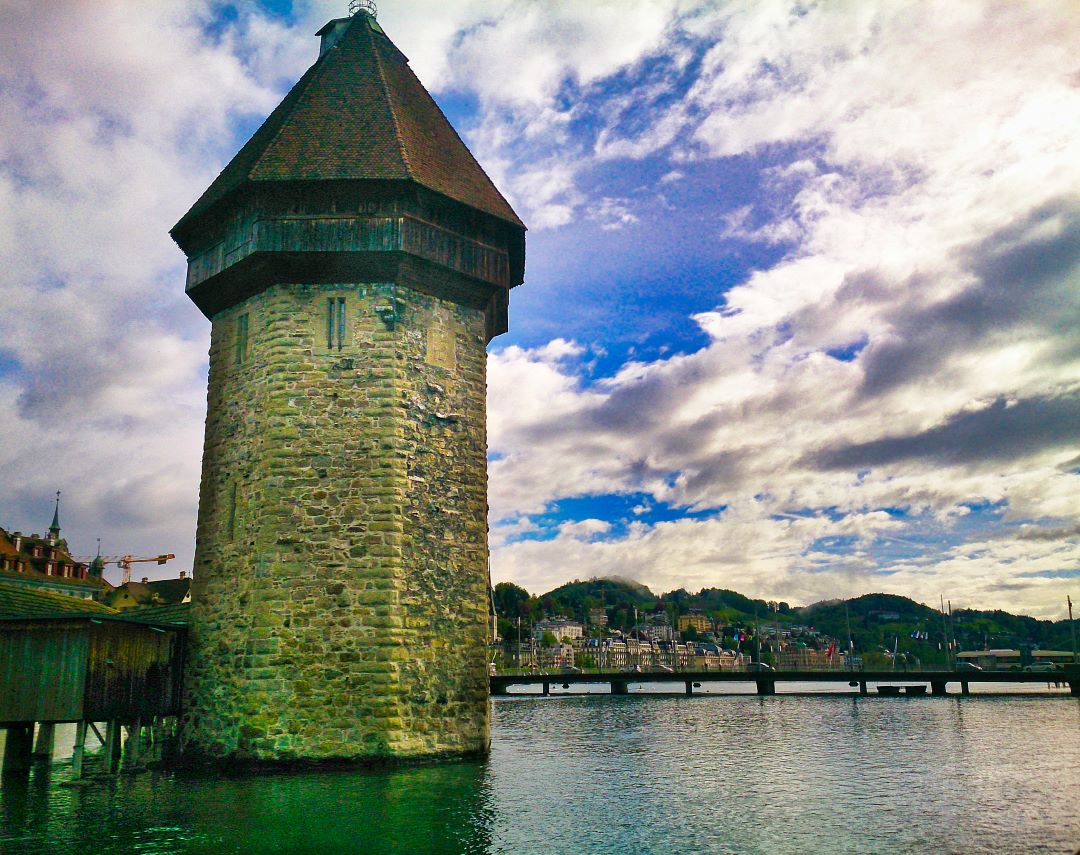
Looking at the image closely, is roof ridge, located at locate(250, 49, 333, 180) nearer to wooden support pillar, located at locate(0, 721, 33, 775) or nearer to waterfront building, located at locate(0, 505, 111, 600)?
wooden support pillar, located at locate(0, 721, 33, 775)

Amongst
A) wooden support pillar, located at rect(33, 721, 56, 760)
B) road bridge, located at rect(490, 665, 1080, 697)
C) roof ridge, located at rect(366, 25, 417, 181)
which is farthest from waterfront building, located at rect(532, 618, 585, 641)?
roof ridge, located at rect(366, 25, 417, 181)

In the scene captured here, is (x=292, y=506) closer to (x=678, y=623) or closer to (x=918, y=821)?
(x=918, y=821)

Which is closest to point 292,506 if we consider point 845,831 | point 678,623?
point 845,831

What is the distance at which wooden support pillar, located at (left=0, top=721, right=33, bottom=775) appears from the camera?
52.3 feet

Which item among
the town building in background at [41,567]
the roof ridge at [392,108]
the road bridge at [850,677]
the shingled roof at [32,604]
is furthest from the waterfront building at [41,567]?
the roof ridge at [392,108]

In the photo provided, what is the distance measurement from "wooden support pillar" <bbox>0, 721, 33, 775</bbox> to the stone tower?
112 inches

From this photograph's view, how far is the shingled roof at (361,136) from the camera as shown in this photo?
16859mm

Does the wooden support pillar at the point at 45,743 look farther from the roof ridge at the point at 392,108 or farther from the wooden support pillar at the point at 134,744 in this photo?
the roof ridge at the point at 392,108

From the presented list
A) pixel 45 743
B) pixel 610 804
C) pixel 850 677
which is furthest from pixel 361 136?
pixel 850 677

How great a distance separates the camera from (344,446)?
15.9 meters

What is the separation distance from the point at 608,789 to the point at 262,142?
551 inches

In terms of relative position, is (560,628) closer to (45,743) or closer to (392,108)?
(45,743)

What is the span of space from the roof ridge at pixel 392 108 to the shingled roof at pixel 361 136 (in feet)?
0.07

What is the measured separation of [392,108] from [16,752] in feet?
43.6
